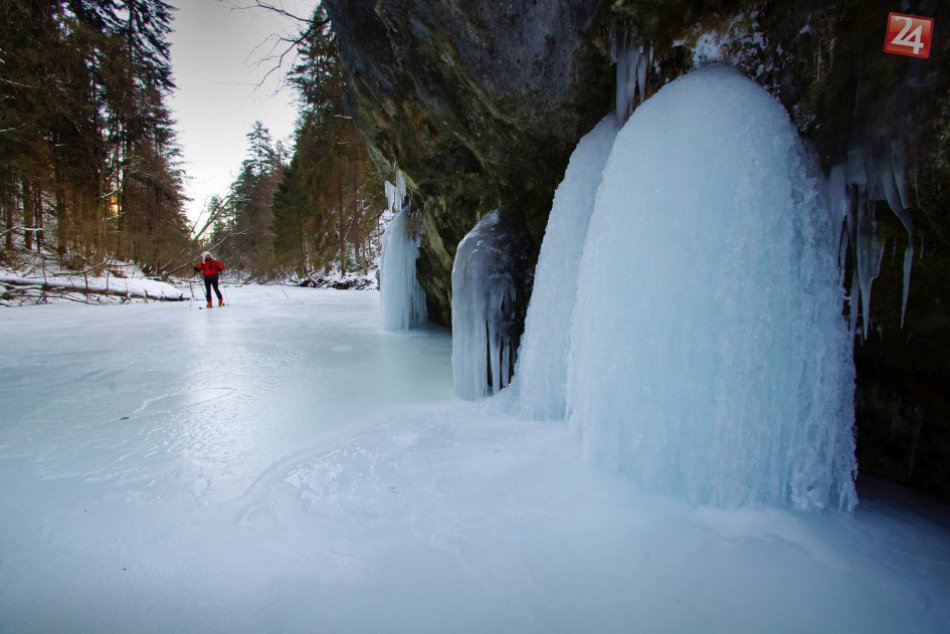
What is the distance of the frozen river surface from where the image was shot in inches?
45.6

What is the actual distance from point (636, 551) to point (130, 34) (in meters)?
22.7

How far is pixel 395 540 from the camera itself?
146cm

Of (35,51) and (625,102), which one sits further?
(35,51)

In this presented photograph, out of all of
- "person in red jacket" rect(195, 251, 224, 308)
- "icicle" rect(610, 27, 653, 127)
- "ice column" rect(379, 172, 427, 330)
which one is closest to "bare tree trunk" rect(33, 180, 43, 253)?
"person in red jacket" rect(195, 251, 224, 308)

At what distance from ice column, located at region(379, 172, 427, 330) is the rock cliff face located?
2.73 metres

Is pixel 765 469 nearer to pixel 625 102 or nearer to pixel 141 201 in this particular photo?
pixel 625 102

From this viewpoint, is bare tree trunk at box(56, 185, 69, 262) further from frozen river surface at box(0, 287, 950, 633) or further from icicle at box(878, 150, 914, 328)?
icicle at box(878, 150, 914, 328)

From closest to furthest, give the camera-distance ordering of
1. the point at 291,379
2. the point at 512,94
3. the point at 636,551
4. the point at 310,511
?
the point at 636,551, the point at 310,511, the point at 512,94, the point at 291,379

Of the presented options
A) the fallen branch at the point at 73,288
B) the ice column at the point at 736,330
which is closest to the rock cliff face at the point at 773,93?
the ice column at the point at 736,330

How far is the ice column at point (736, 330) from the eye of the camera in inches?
66.4

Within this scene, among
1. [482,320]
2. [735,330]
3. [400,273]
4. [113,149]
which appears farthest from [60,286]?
[735,330]

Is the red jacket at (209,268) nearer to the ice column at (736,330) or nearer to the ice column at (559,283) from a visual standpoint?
the ice column at (559,283)

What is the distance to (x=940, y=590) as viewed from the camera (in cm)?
129

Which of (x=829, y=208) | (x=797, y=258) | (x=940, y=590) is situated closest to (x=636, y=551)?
(x=940, y=590)
